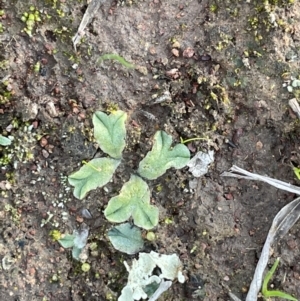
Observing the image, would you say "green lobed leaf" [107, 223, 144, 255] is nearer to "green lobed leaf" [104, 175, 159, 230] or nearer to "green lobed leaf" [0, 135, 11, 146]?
"green lobed leaf" [104, 175, 159, 230]

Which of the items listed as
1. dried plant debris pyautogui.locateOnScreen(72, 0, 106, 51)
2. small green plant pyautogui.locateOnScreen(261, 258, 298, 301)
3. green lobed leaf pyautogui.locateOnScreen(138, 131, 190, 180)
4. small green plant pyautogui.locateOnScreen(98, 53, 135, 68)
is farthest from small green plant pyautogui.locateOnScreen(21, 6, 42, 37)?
small green plant pyautogui.locateOnScreen(261, 258, 298, 301)

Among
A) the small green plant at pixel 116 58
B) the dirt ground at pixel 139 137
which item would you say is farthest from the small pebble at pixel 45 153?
the small green plant at pixel 116 58

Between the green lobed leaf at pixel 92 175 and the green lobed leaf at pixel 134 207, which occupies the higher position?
the green lobed leaf at pixel 92 175

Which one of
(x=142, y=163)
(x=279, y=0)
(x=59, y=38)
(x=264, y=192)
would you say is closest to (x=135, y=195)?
(x=142, y=163)

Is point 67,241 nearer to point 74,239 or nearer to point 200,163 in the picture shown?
point 74,239

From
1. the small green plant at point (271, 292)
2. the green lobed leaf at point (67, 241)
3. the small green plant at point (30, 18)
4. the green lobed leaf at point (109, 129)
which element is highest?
the small green plant at point (30, 18)

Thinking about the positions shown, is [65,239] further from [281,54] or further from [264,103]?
[281,54]

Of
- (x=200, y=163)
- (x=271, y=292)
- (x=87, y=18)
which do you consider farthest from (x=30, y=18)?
(x=271, y=292)

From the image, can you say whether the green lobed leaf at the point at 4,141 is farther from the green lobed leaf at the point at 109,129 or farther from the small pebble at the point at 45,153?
the green lobed leaf at the point at 109,129
